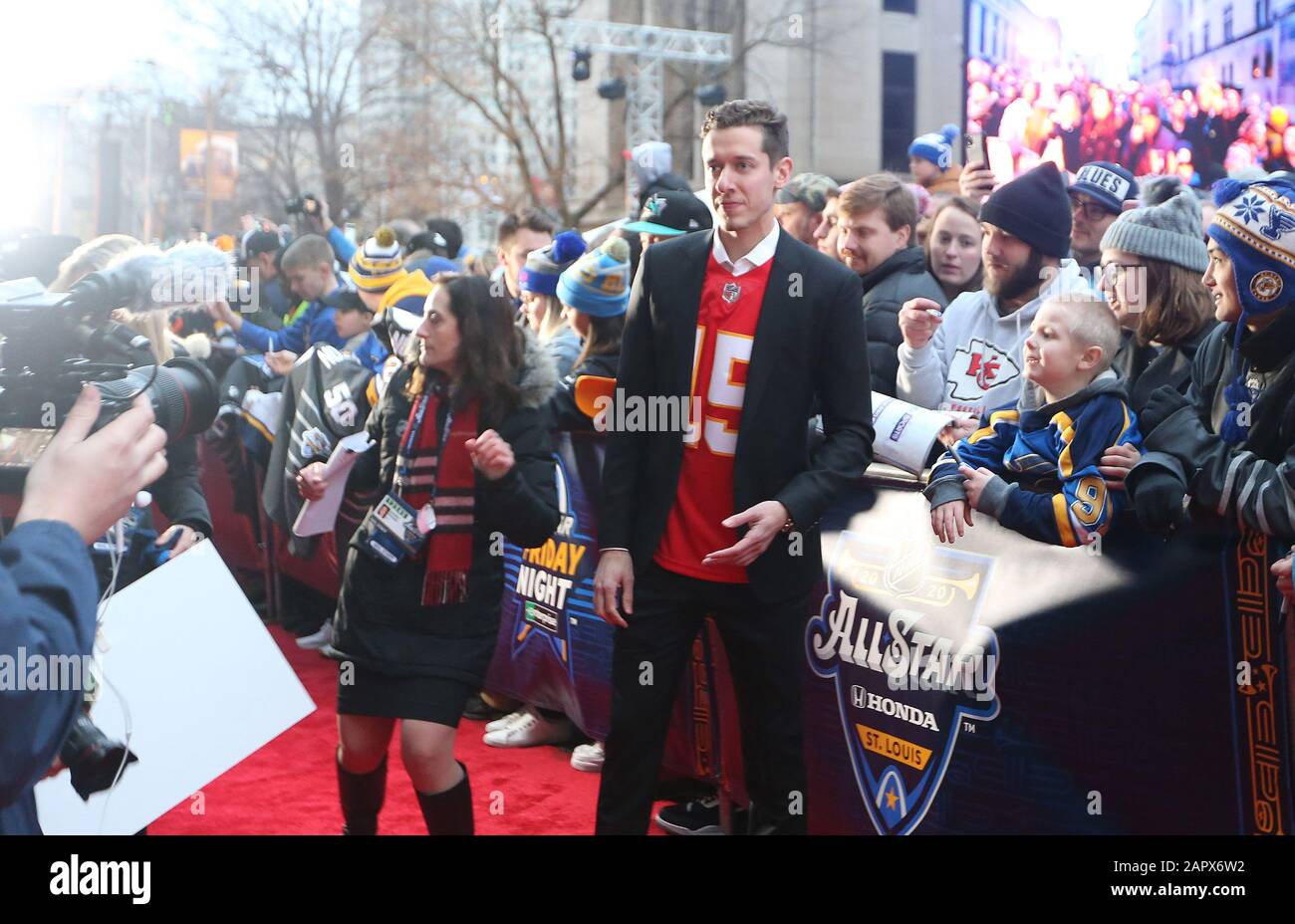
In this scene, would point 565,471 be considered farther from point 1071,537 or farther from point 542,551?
point 1071,537

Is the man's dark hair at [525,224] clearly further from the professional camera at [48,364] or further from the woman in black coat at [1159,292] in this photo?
the professional camera at [48,364]

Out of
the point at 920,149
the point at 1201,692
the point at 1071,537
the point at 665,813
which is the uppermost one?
the point at 920,149

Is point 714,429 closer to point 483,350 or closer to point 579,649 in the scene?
point 483,350

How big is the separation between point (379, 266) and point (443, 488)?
4.04 metres

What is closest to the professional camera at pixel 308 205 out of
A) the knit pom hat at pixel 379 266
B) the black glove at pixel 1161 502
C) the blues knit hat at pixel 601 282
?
the knit pom hat at pixel 379 266

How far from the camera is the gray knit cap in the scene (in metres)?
4.34

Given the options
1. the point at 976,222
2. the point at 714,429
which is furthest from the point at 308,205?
the point at 714,429

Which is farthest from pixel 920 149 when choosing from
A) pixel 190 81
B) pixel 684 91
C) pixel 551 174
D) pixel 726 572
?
pixel 190 81

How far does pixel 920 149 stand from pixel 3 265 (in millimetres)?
5083

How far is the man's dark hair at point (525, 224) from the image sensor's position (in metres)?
8.43

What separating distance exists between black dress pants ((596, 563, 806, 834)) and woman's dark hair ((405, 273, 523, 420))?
0.80 meters

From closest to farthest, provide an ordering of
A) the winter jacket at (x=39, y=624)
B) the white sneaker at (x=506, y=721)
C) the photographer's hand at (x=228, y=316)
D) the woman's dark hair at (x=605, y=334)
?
the winter jacket at (x=39, y=624) < the woman's dark hair at (x=605, y=334) < the white sneaker at (x=506, y=721) < the photographer's hand at (x=228, y=316)

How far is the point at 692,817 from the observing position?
526cm

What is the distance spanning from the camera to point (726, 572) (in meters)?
3.86
